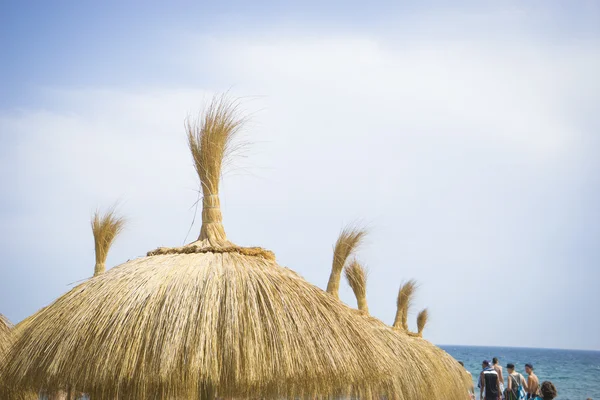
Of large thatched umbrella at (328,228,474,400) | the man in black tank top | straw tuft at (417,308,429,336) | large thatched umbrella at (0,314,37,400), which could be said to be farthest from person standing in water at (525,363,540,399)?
straw tuft at (417,308,429,336)

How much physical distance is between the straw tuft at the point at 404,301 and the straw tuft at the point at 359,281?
3907mm

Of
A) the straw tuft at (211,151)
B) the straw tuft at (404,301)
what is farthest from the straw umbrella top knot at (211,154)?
the straw tuft at (404,301)

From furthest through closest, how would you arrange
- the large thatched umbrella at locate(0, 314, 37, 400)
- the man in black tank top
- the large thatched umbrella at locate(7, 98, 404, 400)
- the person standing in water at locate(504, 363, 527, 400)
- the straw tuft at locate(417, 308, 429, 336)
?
the straw tuft at locate(417, 308, 429, 336), the man in black tank top, the person standing in water at locate(504, 363, 527, 400), the large thatched umbrella at locate(0, 314, 37, 400), the large thatched umbrella at locate(7, 98, 404, 400)

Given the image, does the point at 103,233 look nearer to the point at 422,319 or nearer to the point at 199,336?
the point at 199,336

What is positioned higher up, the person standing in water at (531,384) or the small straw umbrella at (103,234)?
the small straw umbrella at (103,234)

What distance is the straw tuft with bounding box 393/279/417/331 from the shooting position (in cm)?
1653

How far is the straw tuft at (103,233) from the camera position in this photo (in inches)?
411

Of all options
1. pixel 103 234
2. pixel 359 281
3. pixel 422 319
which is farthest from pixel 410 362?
pixel 422 319

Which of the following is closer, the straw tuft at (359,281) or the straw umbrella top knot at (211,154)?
the straw umbrella top knot at (211,154)

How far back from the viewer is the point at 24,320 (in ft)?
29.8

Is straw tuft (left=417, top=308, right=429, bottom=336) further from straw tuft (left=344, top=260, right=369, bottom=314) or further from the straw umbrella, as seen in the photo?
the straw umbrella

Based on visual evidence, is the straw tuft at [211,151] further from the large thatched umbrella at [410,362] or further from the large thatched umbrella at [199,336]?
the large thatched umbrella at [410,362]

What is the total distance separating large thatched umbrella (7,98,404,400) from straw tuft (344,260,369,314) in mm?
6706

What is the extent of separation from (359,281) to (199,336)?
8058 mm
